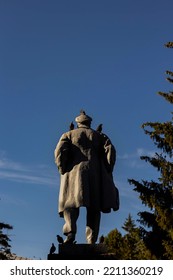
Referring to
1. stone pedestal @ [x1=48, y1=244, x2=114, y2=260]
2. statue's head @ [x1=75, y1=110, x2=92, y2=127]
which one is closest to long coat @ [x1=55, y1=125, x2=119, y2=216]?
statue's head @ [x1=75, y1=110, x2=92, y2=127]

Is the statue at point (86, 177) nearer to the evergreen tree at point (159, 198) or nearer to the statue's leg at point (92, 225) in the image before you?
the statue's leg at point (92, 225)

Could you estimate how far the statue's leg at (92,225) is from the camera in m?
9.68

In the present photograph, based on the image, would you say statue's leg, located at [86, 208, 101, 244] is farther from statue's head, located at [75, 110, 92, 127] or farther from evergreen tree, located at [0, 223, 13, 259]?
evergreen tree, located at [0, 223, 13, 259]

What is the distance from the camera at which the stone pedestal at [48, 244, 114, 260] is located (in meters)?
8.98

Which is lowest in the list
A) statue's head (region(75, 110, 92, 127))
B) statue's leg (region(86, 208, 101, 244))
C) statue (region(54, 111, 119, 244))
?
statue's leg (region(86, 208, 101, 244))

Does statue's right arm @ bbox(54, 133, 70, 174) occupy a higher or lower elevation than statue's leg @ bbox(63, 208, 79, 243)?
higher

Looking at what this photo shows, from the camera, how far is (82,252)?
358 inches

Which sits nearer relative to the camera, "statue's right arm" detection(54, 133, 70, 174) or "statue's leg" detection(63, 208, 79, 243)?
"statue's leg" detection(63, 208, 79, 243)

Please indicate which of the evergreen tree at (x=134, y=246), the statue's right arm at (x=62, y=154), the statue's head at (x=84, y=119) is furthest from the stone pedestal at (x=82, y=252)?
the evergreen tree at (x=134, y=246)

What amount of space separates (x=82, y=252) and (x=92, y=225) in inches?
32.0

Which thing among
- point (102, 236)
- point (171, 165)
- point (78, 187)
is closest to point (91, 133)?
point (78, 187)
